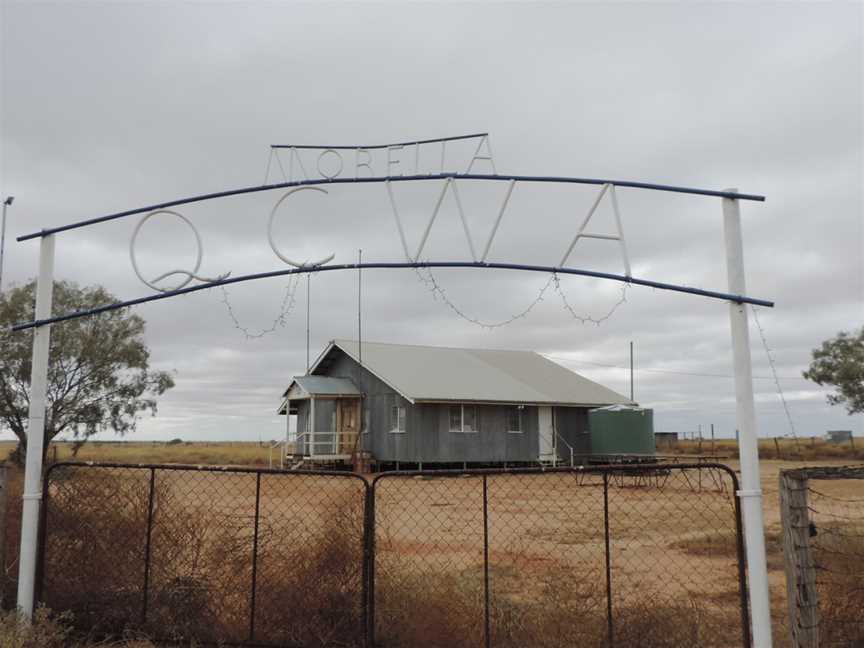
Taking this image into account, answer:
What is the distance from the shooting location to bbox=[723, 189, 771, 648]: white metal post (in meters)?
5.68

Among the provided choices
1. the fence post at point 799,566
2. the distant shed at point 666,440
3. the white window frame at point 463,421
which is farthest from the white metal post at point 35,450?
the distant shed at point 666,440

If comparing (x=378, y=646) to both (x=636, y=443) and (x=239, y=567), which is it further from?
(x=636, y=443)

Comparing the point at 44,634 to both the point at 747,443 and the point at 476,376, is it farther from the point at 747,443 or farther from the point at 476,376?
the point at 476,376

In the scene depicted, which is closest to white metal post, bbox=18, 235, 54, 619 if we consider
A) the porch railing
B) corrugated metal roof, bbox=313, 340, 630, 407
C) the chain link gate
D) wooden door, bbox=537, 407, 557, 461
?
the chain link gate

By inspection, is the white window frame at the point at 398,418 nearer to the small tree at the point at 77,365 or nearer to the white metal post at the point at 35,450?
the small tree at the point at 77,365

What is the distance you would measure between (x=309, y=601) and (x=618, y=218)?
13.6 feet

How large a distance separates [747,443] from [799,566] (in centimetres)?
93

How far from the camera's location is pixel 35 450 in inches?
282

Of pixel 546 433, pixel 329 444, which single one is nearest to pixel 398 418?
pixel 329 444

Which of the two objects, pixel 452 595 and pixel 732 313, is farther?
pixel 452 595

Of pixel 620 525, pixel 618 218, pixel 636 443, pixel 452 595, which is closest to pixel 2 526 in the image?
pixel 452 595

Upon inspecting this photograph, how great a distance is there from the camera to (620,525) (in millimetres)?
15141

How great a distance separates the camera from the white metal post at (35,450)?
6848 mm

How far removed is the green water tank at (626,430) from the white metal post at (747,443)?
25.5 meters
